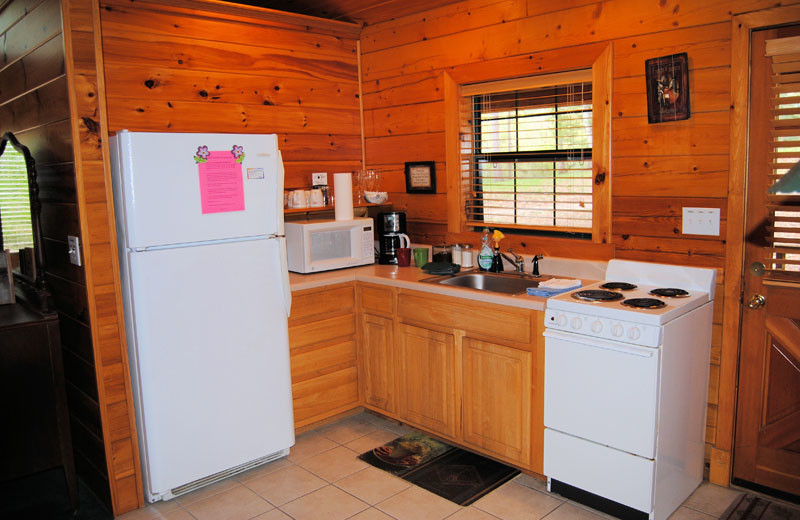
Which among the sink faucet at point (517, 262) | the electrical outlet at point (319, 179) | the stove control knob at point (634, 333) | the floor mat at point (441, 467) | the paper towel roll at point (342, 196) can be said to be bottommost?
the floor mat at point (441, 467)

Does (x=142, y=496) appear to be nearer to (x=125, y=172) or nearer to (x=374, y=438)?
(x=374, y=438)

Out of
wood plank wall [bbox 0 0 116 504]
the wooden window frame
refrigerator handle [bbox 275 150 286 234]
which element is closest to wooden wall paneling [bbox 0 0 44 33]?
wood plank wall [bbox 0 0 116 504]

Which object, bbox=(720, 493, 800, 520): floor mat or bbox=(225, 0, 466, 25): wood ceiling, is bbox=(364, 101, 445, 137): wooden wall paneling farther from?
bbox=(720, 493, 800, 520): floor mat

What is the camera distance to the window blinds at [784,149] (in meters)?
2.51

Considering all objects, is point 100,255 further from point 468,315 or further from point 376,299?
point 468,315

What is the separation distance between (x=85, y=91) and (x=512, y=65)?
6.93 ft

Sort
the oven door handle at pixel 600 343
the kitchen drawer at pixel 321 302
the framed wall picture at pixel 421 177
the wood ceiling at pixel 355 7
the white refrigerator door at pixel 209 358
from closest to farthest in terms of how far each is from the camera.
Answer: the oven door handle at pixel 600 343 → the white refrigerator door at pixel 209 358 → the kitchen drawer at pixel 321 302 → the wood ceiling at pixel 355 7 → the framed wall picture at pixel 421 177

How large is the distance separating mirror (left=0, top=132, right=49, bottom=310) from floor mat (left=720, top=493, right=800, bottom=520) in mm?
3133

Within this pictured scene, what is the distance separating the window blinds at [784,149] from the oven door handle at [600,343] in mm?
759

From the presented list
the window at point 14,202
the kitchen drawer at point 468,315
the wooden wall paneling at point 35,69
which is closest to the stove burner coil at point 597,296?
the kitchen drawer at point 468,315

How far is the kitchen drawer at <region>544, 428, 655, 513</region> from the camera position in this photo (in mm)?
2473

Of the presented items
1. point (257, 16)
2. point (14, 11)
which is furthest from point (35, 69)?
point (257, 16)

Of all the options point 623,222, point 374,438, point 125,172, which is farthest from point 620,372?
point 125,172

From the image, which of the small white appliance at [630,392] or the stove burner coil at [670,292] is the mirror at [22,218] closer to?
the small white appliance at [630,392]
